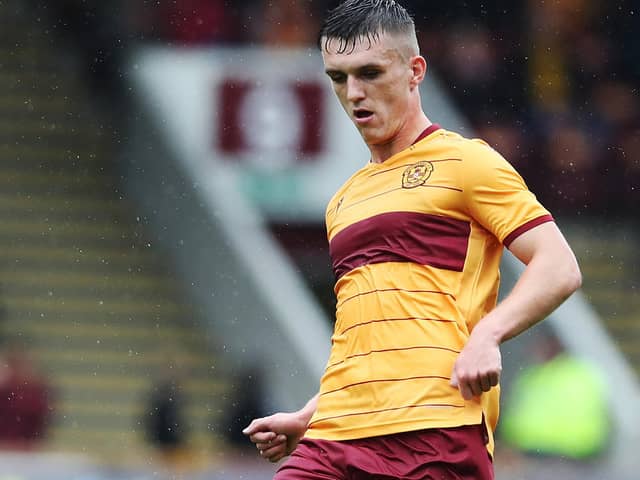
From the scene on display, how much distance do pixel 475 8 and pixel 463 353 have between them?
35.2 ft

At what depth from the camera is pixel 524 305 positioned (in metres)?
3.52

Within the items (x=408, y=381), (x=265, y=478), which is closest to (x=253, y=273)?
(x=265, y=478)

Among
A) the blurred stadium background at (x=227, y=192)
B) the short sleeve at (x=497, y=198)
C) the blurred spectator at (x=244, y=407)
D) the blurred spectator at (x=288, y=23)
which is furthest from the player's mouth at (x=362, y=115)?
the blurred spectator at (x=288, y=23)

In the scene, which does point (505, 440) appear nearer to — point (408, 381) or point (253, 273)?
point (253, 273)

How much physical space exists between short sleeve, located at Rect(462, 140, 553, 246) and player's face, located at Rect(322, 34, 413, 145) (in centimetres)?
22

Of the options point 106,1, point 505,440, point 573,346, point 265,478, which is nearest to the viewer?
point 265,478

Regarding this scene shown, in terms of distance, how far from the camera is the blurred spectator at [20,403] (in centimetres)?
1202

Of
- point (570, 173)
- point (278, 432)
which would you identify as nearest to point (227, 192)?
point (570, 173)

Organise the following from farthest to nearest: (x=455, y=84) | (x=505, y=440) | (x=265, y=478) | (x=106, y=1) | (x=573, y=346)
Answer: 1. (x=106, y=1)
2. (x=455, y=84)
3. (x=573, y=346)
4. (x=505, y=440)
5. (x=265, y=478)

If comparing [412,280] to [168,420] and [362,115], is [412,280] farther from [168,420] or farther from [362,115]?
[168,420]

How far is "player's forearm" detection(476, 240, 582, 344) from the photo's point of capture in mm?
3512

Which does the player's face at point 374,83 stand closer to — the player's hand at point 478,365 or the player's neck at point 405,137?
the player's neck at point 405,137

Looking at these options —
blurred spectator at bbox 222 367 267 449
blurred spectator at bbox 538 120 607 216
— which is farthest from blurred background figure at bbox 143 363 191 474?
blurred spectator at bbox 538 120 607 216

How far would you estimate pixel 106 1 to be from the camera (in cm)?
1444
